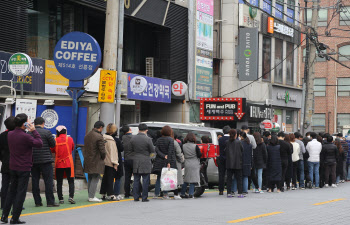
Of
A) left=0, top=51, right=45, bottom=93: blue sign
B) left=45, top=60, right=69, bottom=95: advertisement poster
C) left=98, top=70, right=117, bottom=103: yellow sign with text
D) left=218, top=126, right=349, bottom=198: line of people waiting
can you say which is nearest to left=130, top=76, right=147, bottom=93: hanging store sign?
left=45, top=60, right=69, bottom=95: advertisement poster

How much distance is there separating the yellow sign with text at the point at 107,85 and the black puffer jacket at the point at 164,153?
1954 millimetres

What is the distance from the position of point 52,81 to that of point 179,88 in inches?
352

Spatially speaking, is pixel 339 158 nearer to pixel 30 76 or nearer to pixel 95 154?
pixel 30 76

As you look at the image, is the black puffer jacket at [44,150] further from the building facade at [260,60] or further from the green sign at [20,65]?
the building facade at [260,60]

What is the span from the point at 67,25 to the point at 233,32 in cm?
1284

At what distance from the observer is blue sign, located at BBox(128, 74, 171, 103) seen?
94.8 feet

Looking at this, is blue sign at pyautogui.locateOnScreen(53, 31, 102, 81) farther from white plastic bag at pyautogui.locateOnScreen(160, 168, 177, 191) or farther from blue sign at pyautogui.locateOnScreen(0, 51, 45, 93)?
blue sign at pyautogui.locateOnScreen(0, 51, 45, 93)

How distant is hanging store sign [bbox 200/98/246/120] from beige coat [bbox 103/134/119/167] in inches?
728

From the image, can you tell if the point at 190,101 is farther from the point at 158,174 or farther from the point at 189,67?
the point at 158,174

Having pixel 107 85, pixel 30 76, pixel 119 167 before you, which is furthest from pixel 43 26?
pixel 119 167

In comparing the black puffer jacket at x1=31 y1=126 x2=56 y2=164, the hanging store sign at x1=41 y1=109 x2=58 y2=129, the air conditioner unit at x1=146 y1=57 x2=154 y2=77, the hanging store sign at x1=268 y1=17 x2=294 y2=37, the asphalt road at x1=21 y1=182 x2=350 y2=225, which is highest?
the hanging store sign at x1=268 y1=17 x2=294 y2=37

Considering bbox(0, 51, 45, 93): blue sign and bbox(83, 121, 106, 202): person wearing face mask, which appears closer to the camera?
bbox(83, 121, 106, 202): person wearing face mask

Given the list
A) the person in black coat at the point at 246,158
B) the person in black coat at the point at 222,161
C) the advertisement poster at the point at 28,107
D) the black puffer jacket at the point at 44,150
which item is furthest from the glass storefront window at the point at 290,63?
the black puffer jacket at the point at 44,150

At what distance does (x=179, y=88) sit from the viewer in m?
31.5
